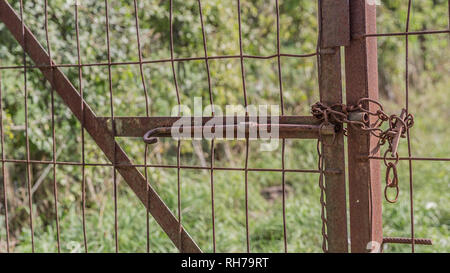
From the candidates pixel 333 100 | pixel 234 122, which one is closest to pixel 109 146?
pixel 234 122

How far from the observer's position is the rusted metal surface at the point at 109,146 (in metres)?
1.84

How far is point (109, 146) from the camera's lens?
189 cm

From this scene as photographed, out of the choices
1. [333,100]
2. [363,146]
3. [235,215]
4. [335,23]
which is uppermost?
[335,23]

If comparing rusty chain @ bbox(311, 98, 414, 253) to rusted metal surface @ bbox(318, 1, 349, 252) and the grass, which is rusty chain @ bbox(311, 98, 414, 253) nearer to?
rusted metal surface @ bbox(318, 1, 349, 252)

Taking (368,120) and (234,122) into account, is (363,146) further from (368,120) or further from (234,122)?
(234,122)

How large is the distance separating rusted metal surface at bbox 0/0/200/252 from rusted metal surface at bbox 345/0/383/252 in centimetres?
56

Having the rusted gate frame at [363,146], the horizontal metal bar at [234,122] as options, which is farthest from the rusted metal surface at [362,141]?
the horizontal metal bar at [234,122]

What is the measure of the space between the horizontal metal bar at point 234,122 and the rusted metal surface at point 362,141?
10 centimetres

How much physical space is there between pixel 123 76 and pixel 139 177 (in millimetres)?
2032

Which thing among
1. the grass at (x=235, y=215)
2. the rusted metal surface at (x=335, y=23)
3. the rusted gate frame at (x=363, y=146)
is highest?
the rusted metal surface at (x=335, y=23)

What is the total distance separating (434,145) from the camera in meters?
5.92

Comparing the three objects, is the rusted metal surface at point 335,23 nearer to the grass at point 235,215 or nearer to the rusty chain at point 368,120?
the rusty chain at point 368,120

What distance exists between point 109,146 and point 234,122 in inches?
19.2
